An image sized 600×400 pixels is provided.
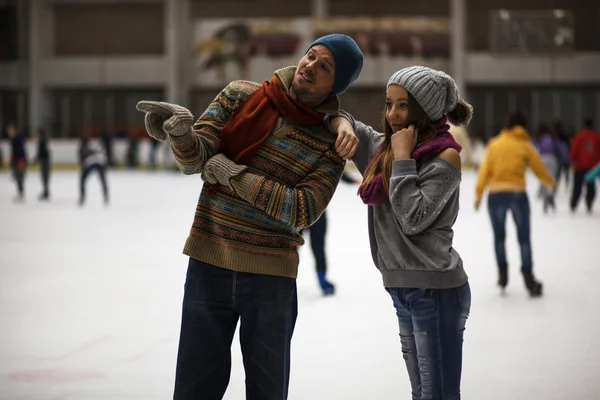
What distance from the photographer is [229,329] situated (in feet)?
10.0

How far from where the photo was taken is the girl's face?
3117mm

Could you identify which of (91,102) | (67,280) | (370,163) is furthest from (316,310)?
(91,102)

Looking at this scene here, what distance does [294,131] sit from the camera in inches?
118

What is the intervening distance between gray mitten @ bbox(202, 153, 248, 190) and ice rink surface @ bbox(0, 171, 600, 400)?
218 centimetres

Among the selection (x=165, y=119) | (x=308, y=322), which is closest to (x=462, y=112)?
(x=165, y=119)

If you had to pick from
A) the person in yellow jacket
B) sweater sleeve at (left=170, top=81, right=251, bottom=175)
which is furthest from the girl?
the person in yellow jacket

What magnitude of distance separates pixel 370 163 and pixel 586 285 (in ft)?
19.1

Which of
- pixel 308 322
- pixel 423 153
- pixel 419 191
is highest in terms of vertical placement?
pixel 423 153

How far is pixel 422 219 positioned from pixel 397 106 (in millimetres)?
406

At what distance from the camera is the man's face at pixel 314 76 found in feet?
9.81

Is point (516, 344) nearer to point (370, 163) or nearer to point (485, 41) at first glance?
point (370, 163)

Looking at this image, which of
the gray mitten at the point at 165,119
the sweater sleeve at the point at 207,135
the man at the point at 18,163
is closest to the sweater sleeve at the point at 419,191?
the sweater sleeve at the point at 207,135

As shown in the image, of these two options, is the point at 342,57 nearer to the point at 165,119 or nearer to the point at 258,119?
the point at 258,119

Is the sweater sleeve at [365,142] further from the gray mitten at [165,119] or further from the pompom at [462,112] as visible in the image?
→ the gray mitten at [165,119]
